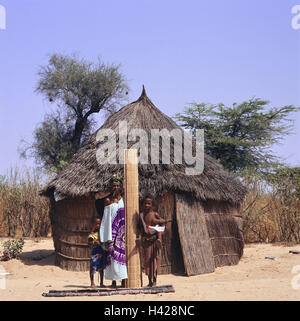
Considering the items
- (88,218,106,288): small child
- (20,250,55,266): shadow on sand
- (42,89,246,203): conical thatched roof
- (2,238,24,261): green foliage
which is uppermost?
(42,89,246,203): conical thatched roof

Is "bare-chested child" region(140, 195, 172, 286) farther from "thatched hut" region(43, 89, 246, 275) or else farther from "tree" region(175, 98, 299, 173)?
"tree" region(175, 98, 299, 173)

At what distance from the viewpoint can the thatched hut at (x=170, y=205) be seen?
337 inches

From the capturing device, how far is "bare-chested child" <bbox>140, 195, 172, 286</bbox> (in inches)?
243

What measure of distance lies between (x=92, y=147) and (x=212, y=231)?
10.6 ft

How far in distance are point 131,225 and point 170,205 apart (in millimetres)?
2795

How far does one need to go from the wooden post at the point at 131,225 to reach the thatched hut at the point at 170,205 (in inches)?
96.8

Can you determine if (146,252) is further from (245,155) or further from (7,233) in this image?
(245,155)

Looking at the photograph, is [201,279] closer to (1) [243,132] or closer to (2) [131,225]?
(2) [131,225]

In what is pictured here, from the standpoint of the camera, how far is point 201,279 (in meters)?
7.96

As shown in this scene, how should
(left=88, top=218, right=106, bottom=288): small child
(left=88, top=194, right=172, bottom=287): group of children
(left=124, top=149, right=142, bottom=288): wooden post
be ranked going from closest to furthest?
1. (left=124, top=149, right=142, bottom=288): wooden post
2. (left=88, top=194, right=172, bottom=287): group of children
3. (left=88, top=218, right=106, bottom=288): small child

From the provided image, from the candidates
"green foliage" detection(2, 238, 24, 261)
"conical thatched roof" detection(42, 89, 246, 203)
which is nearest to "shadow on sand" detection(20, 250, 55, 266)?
"green foliage" detection(2, 238, 24, 261)

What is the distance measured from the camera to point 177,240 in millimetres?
8594
